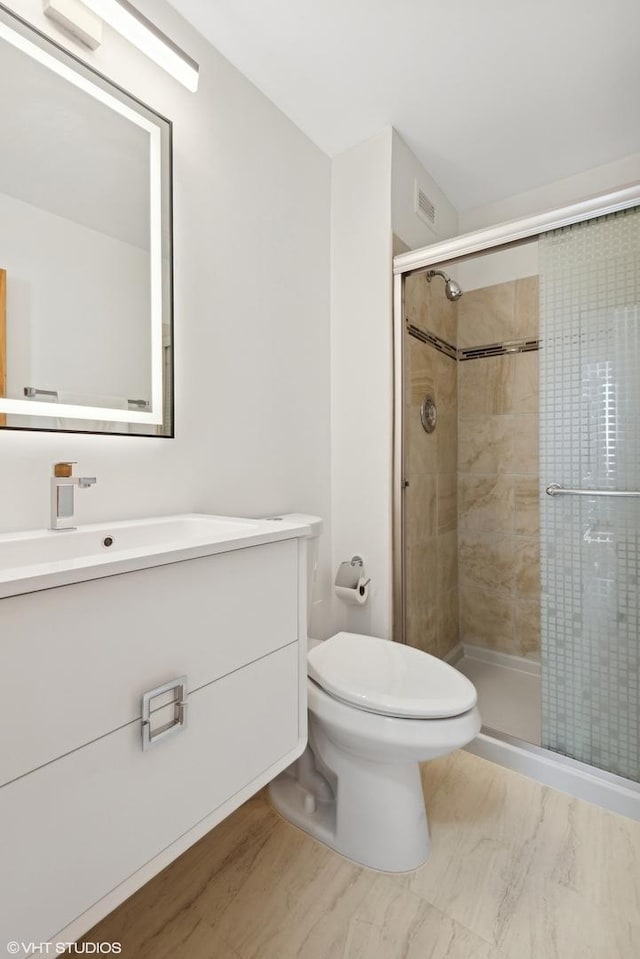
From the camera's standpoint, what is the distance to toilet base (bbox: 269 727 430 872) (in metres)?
1.15

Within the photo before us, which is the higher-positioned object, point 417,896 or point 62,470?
point 62,470

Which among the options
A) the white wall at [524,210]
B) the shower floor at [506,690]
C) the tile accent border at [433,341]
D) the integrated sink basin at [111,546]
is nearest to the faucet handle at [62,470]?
the integrated sink basin at [111,546]

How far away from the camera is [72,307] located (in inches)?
41.2

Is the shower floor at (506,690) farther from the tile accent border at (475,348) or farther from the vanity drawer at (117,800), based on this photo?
the tile accent border at (475,348)

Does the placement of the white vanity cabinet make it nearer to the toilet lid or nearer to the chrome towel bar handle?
the toilet lid

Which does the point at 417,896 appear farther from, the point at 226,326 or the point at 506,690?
Answer: the point at 226,326

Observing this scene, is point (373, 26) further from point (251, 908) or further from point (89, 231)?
point (251, 908)

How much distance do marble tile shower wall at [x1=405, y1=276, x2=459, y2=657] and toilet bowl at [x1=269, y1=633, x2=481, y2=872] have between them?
2.12 ft

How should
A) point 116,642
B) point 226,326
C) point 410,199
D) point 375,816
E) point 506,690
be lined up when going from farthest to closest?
point 506,690
point 410,199
point 226,326
point 375,816
point 116,642

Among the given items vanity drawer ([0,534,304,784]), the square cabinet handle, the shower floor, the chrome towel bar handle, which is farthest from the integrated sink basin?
the shower floor

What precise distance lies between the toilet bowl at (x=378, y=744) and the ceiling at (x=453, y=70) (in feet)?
6.01

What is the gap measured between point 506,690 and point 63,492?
1982 mm

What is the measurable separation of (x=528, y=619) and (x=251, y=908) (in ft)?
5.55

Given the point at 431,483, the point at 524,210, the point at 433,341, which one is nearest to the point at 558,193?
the point at 524,210
